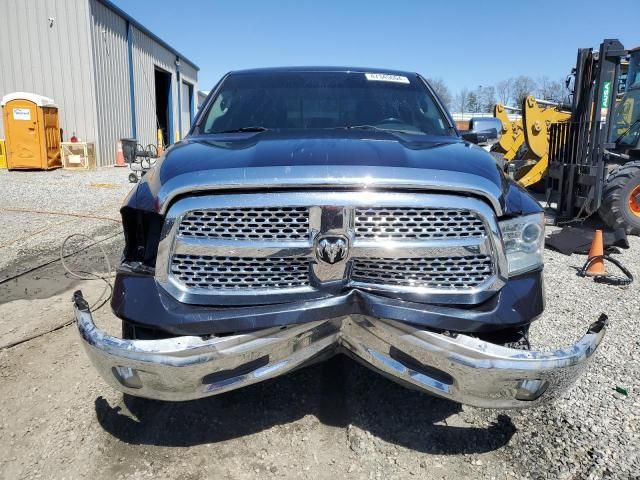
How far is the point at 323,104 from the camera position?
11.6 feet

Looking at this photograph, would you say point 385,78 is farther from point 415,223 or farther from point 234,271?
point 234,271

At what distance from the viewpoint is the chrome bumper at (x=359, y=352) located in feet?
6.52

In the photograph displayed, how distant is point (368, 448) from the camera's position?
2.51 meters

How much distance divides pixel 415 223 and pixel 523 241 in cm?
53

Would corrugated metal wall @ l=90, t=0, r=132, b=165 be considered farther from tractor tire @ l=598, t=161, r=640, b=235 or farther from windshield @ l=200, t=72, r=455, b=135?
tractor tire @ l=598, t=161, r=640, b=235

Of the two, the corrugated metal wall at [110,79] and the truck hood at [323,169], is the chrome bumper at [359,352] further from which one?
the corrugated metal wall at [110,79]

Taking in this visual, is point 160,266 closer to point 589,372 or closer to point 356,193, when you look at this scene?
point 356,193

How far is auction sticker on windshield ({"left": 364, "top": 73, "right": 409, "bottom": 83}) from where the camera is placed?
3832 mm

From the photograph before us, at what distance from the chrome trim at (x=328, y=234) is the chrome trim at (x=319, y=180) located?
0.03m

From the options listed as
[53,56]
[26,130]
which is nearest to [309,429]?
[26,130]

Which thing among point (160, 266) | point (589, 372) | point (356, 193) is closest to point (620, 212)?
point (589, 372)

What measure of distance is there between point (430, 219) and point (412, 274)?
24cm

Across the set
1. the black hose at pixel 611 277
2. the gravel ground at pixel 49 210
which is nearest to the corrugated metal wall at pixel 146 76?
the gravel ground at pixel 49 210

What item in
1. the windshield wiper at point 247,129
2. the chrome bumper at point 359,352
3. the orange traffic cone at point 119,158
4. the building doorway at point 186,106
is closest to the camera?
the chrome bumper at point 359,352
